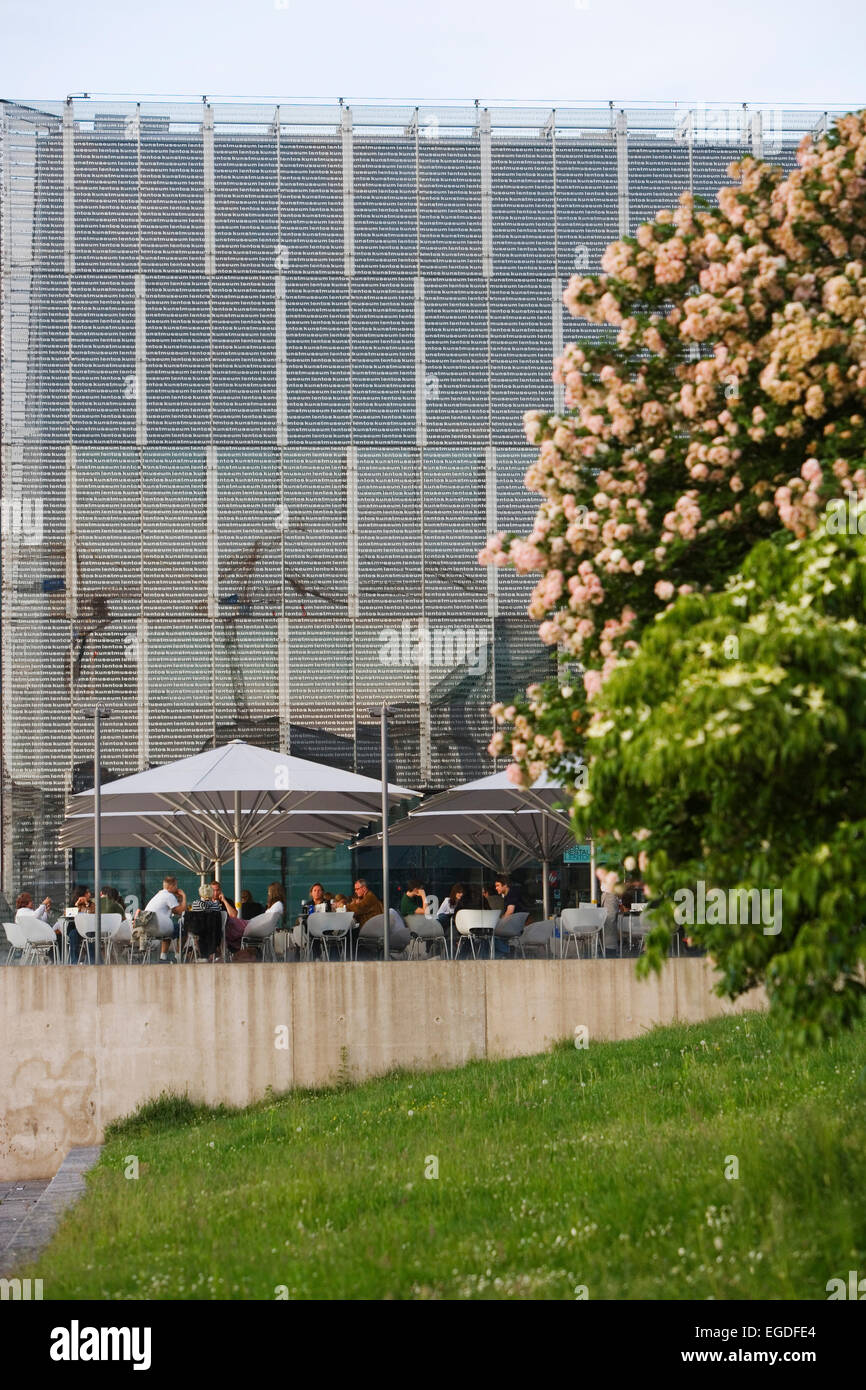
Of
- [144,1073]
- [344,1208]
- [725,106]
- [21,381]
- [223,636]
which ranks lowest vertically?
[144,1073]

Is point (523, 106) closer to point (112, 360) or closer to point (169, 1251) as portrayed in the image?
point (112, 360)

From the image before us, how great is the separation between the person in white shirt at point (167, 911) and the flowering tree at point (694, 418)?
11.7 metres

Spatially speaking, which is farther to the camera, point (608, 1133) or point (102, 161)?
point (102, 161)

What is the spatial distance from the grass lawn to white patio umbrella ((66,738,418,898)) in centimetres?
528

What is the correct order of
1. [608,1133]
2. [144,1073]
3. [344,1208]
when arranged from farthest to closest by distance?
[144,1073], [608,1133], [344,1208]

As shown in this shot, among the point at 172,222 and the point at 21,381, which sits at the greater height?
the point at 172,222

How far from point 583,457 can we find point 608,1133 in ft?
17.9

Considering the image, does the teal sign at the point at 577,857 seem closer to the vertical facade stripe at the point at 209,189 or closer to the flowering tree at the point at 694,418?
the vertical facade stripe at the point at 209,189

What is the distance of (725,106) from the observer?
33.9m

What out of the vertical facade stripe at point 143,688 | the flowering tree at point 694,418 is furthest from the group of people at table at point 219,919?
the flowering tree at point 694,418

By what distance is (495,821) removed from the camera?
79.3ft

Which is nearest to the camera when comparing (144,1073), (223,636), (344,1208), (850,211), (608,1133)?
(850,211)

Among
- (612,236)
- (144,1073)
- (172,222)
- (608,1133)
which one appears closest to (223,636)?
(172,222)

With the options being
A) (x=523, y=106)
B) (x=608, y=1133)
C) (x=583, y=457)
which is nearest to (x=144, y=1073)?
(x=608, y=1133)
